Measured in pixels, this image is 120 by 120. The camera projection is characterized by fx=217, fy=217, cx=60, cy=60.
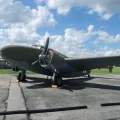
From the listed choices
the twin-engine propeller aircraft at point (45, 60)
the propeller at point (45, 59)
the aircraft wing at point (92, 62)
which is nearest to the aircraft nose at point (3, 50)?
the twin-engine propeller aircraft at point (45, 60)

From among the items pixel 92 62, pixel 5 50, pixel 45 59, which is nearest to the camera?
pixel 5 50

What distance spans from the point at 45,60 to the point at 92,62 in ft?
13.7

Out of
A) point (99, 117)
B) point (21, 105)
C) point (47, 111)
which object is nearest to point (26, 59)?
point (21, 105)

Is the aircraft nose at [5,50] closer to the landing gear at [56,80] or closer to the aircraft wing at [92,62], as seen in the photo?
the landing gear at [56,80]

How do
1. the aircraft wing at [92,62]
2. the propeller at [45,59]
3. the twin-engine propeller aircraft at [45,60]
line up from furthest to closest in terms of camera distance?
the aircraft wing at [92,62] < the propeller at [45,59] < the twin-engine propeller aircraft at [45,60]

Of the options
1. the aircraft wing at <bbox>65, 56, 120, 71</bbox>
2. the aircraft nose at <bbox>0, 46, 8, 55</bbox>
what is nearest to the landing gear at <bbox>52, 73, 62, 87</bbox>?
the aircraft wing at <bbox>65, 56, 120, 71</bbox>

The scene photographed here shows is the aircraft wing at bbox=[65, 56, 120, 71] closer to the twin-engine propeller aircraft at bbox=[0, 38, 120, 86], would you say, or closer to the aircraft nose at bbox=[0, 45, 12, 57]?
the twin-engine propeller aircraft at bbox=[0, 38, 120, 86]

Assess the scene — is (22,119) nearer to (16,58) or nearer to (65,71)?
(16,58)

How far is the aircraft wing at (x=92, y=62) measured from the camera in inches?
669

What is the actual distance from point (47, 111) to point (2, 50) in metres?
9.42

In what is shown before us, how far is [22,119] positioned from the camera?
22.5 feet

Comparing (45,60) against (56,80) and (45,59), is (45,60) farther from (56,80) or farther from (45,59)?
(56,80)

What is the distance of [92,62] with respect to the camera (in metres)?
18.3

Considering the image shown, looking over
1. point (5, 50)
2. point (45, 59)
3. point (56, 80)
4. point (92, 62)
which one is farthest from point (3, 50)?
point (92, 62)
